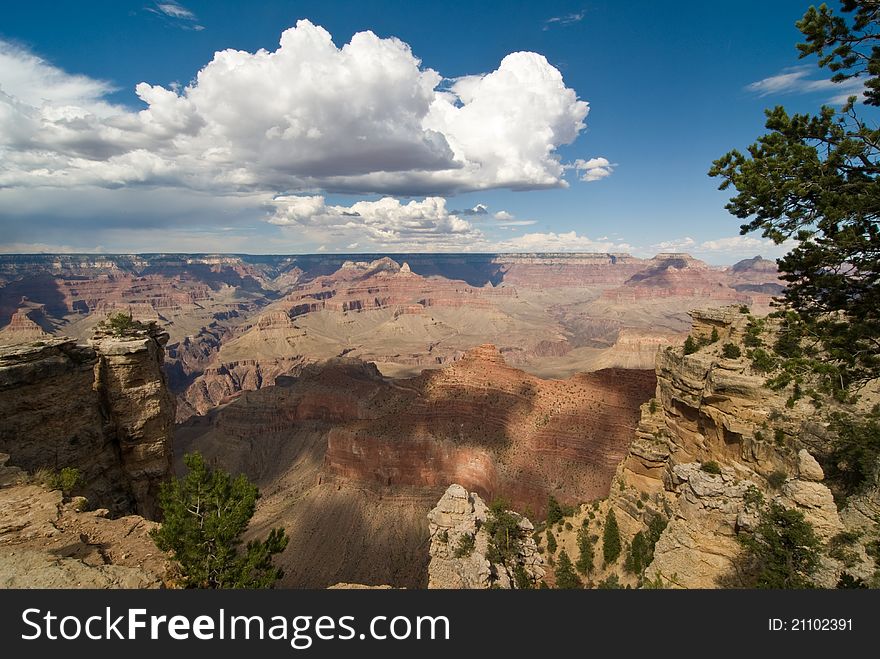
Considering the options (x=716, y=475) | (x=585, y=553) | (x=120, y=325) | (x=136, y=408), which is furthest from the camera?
(x=585, y=553)

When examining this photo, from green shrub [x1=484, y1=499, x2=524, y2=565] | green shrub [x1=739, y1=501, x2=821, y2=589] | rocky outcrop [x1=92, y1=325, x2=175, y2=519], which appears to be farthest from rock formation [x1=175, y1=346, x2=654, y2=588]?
green shrub [x1=739, y1=501, x2=821, y2=589]

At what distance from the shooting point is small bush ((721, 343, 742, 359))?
2478 cm

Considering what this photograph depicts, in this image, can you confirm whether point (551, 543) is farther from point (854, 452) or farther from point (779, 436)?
point (854, 452)

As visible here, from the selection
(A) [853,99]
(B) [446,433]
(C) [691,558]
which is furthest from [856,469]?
(B) [446,433]

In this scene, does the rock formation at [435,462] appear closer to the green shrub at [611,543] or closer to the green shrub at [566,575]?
the green shrub at [566,575]

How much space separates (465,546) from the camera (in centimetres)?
2459

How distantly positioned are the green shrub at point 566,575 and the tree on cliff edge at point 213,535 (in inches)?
900

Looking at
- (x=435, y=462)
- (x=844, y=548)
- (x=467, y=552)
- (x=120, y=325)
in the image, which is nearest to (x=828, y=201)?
(x=844, y=548)

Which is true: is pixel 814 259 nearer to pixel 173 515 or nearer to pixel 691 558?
pixel 691 558

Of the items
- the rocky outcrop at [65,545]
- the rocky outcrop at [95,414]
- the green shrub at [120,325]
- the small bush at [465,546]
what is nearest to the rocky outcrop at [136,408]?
the rocky outcrop at [95,414]

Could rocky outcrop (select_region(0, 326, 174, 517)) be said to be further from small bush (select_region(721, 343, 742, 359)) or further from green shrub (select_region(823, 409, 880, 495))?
small bush (select_region(721, 343, 742, 359))

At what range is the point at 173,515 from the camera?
1397cm

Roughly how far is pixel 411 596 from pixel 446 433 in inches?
2043

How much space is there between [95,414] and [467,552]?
2293cm
